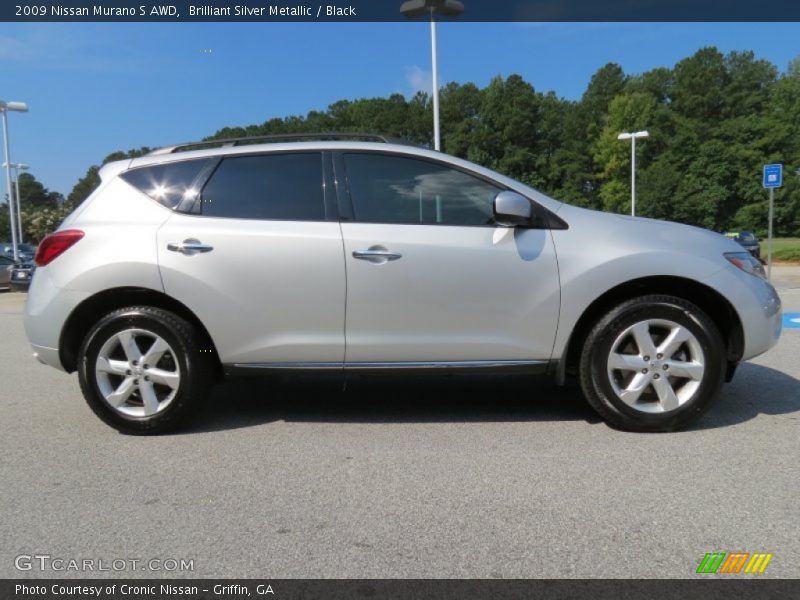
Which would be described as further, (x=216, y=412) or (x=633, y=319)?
(x=216, y=412)

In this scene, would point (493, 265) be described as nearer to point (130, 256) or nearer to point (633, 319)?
point (633, 319)

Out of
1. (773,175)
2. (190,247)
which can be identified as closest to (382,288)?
(190,247)

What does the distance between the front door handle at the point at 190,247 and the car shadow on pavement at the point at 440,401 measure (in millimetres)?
895

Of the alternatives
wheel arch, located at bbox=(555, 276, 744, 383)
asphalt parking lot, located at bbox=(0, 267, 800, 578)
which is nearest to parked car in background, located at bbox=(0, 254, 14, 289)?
asphalt parking lot, located at bbox=(0, 267, 800, 578)

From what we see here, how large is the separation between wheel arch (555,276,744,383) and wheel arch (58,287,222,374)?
225 centimetres

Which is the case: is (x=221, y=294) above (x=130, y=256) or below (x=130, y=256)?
below

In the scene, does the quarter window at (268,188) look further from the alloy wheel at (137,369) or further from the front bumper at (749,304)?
the front bumper at (749,304)

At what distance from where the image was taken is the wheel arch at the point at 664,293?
12.5 feet

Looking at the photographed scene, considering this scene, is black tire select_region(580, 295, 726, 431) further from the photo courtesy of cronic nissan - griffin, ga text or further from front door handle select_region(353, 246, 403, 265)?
front door handle select_region(353, 246, 403, 265)

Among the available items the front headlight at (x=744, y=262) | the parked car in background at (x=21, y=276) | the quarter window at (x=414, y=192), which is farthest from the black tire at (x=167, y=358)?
the parked car in background at (x=21, y=276)
